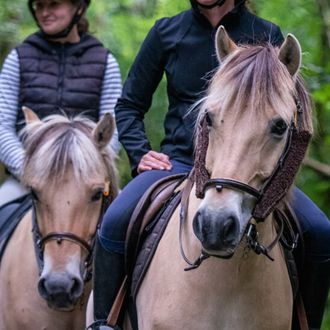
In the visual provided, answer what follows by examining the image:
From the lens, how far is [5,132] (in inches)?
293

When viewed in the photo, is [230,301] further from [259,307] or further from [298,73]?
[298,73]

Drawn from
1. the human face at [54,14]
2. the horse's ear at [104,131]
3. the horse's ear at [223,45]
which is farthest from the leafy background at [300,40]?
the horse's ear at [223,45]

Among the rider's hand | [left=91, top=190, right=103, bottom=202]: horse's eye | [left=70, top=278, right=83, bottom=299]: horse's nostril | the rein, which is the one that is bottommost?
[left=70, top=278, right=83, bottom=299]: horse's nostril

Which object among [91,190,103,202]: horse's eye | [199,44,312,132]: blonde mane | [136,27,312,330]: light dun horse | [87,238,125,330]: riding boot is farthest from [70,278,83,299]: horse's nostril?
[199,44,312,132]: blonde mane

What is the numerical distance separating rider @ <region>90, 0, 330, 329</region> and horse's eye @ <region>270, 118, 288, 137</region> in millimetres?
867

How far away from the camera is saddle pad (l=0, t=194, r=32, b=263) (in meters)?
7.12

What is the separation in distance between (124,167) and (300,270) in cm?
536

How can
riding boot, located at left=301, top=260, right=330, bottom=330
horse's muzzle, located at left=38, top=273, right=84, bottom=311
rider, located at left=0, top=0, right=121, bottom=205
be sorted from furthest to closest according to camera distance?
1. rider, located at left=0, top=0, right=121, bottom=205
2. horse's muzzle, located at left=38, top=273, right=84, bottom=311
3. riding boot, located at left=301, top=260, right=330, bottom=330

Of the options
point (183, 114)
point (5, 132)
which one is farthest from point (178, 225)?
point (5, 132)

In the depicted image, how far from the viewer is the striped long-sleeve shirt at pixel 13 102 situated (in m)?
7.37

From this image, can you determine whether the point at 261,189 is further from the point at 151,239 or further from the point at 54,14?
the point at 54,14

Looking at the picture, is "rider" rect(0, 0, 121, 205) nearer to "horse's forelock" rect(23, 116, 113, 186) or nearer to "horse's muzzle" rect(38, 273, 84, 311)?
"horse's forelock" rect(23, 116, 113, 186)

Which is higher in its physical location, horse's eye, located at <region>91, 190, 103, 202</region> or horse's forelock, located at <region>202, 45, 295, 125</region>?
horse's forelock, located at <region>202, 45, 295, 125</region>

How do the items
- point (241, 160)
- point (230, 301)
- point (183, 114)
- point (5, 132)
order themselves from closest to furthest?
point (241, 160), point (230, 301), point (183, 114), point (5, 132)
